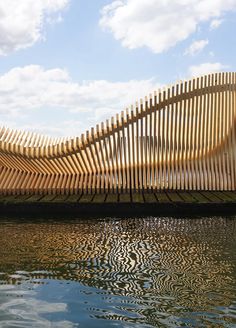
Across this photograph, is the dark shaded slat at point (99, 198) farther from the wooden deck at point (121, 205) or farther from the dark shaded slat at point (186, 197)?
the dark shaded slat at point (186, 197)

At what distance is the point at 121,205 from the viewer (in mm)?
8836

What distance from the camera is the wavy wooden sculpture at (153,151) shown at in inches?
394

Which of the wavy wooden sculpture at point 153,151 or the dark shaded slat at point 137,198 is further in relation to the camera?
the wavy wooden sculpture at point 153,151

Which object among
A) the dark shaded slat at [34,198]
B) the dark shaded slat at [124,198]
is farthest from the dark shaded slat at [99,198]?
the dark shaded slat at [34,198]

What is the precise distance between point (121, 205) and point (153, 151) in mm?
1863

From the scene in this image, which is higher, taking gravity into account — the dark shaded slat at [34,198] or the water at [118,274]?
the dark shaded slat at [34,198]

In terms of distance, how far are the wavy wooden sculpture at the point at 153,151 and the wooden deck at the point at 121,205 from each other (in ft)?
3.01

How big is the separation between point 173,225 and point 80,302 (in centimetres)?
366

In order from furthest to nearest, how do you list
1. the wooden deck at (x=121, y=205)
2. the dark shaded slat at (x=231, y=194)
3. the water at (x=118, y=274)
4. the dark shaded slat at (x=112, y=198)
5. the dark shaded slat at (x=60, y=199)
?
the dark shaded slat at (x=231, y=194)
the dark shaded slat at (x=60, y=199)
the dark shaded slat at (x=112, y=198)
the wooden deck at (x=121, y=205)
the water at (x=118, y=274)

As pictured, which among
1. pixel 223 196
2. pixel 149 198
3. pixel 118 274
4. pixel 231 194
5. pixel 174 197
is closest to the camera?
pixel 118 274

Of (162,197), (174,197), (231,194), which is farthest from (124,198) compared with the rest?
(231,194)

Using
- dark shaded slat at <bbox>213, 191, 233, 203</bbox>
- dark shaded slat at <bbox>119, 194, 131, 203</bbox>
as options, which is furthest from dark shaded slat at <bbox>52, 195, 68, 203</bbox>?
dark shaded slat at <bbox>213, 191, 233, 203</bbox>

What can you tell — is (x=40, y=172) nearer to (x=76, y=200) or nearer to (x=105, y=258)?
(x=76, y=200)

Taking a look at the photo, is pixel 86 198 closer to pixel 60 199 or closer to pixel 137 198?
pixel 60 199
